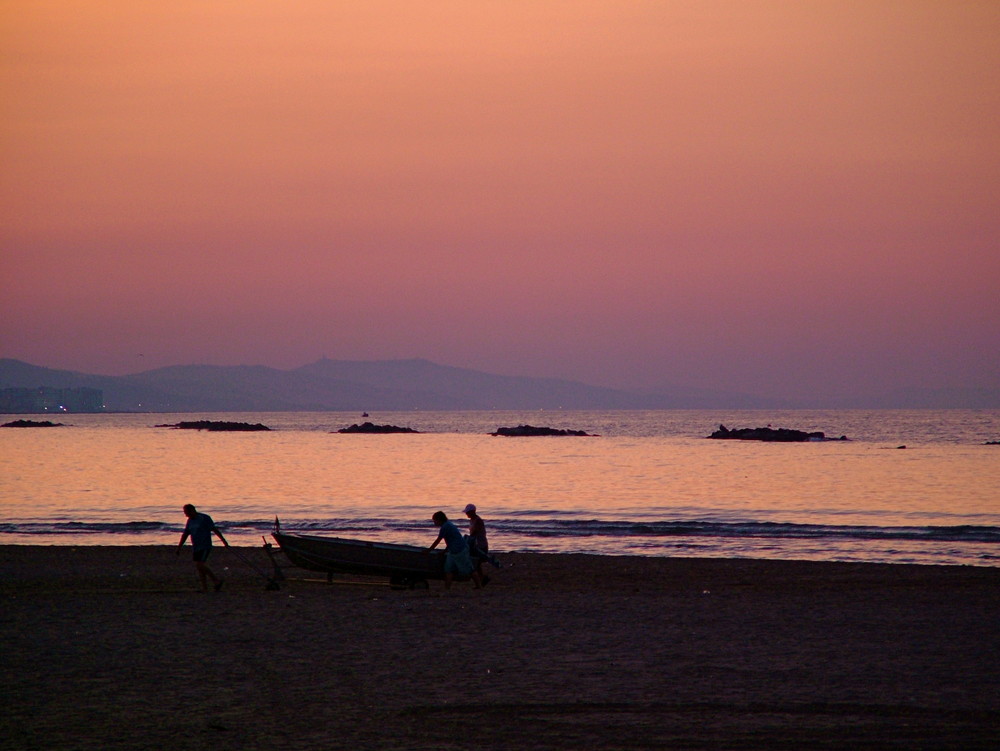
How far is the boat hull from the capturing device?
823 inches

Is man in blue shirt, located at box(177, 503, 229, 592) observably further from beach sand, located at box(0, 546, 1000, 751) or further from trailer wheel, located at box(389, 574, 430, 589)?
trailer wheel, located at box(389, 574, 430, 589)

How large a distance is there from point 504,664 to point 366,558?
28.2ft

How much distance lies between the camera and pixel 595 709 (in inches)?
429

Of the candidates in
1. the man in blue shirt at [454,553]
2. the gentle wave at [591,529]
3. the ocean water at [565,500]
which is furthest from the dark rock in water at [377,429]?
the man in blue shirt at [454,553]

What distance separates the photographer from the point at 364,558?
21.5 meters

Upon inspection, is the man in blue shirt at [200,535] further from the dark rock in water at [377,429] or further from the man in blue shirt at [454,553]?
the dark rock in water at [377,429]

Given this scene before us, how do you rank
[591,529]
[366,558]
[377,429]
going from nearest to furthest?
[366,558] → [591,529] → [377,429]

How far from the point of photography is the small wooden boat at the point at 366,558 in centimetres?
2091

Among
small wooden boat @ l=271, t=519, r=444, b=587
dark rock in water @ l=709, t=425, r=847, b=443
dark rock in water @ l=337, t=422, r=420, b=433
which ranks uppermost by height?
dark rock in water @ l=709, t=425, r=847, b=443

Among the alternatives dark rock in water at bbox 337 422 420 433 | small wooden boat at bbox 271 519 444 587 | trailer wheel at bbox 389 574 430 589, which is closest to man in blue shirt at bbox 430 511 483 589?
small wooden boat at bbox 271 519 444 587

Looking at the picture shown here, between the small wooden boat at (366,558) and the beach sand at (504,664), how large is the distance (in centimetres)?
47

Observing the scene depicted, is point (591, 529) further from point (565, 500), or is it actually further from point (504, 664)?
point (504, 664)

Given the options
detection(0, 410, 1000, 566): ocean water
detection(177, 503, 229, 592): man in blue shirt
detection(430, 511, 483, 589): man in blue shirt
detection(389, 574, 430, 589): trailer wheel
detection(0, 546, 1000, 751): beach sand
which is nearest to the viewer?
detection(0, 546, 1000, 751): beach sand

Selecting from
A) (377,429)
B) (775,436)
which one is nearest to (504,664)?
(775,436)
